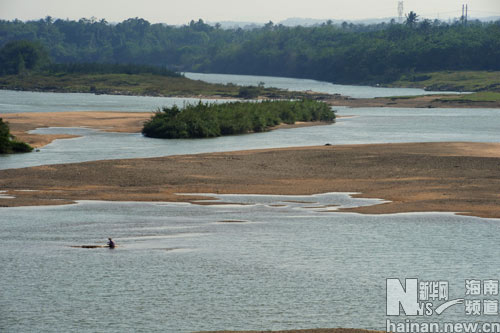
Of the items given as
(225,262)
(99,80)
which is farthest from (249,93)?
(225,262)

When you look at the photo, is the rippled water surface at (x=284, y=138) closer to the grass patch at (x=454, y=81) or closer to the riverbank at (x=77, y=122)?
the riverbank at (x=77, y=122)

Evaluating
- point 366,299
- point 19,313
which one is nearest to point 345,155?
point 366,299

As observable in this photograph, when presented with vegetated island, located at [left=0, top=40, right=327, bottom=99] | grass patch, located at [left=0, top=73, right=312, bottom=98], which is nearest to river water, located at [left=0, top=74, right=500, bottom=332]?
vegetated island, located at [left=0, top=40, right=327, bottom=99]

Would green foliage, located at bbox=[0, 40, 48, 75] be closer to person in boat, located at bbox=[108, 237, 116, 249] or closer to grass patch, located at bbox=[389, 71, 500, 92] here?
grass patch, located at bbox=[389, 71, 500, 92]

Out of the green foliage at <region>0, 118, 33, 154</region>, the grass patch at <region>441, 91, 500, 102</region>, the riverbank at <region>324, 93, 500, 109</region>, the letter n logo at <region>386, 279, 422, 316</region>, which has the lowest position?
the riverbank at <region>324, 93, 500, 109</region>

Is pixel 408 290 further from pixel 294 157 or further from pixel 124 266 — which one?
pixel 294 157

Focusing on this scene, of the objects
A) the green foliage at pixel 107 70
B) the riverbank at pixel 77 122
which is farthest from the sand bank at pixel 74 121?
the green foliage at pixel 107 70

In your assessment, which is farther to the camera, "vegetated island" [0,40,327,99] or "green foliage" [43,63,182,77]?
"green foliage" [43,63,182,77]
